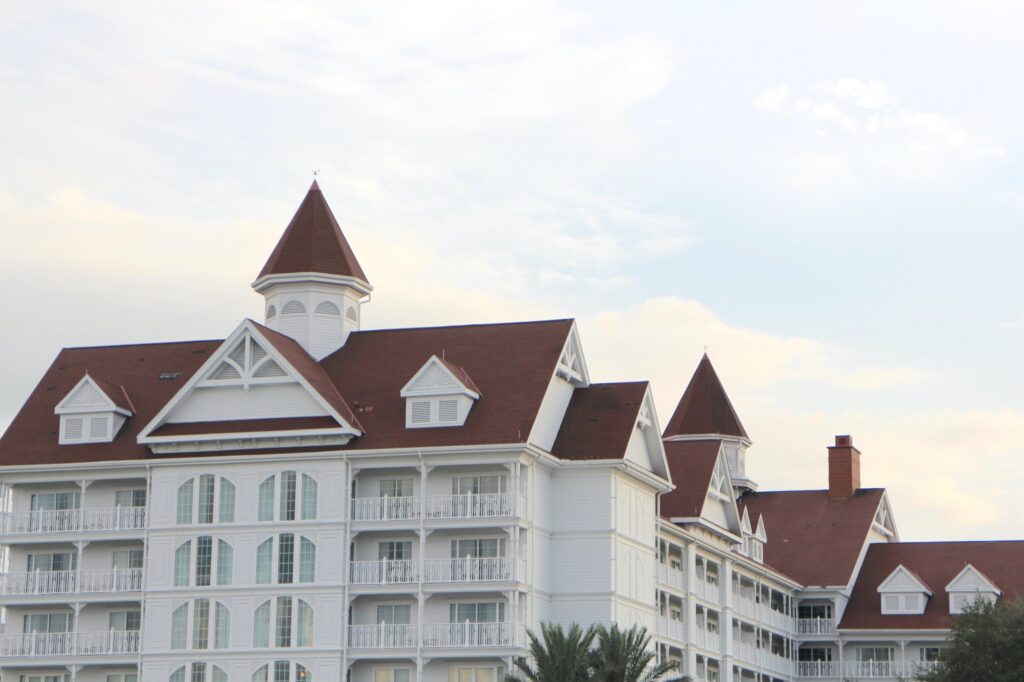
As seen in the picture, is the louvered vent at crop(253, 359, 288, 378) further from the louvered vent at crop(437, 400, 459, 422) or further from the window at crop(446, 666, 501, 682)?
the window at crop(446, 666, 501, 682)

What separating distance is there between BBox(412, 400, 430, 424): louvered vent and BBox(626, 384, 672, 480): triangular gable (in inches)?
344

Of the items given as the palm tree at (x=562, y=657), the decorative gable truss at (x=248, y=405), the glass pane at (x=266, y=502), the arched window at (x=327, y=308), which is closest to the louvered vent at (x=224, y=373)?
the decorative gable truss at (x=248, y=405)

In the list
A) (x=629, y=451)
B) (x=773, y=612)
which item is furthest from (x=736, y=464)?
(x=629, y=451)

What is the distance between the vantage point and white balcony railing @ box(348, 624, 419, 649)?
69125 mm

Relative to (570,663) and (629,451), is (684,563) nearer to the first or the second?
(629,451)

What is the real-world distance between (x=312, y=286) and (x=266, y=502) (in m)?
11.7

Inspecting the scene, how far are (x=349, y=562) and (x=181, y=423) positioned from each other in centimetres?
916

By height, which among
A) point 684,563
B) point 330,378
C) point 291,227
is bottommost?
point 684,563

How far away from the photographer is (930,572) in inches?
3949

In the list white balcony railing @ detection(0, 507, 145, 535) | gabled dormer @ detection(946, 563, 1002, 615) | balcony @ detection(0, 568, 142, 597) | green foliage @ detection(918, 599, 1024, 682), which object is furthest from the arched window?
gabled dormer @ detection(946, 563, 1002, 615)

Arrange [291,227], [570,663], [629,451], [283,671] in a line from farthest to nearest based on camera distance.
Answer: [291,227], [629,451], [283,671], [570,663]

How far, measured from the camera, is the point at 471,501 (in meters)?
69.8

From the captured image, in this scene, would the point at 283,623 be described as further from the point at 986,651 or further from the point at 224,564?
the point at 986,651

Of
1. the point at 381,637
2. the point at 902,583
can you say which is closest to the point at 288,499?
the point at 381,637
